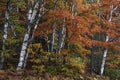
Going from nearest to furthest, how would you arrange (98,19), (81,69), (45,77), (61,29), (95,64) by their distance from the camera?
1. (45,77)
2. (81,69)
3. (61,29)
4. (98,19)
5. (95,64)

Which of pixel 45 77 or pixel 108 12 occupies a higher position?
pixel 108 12

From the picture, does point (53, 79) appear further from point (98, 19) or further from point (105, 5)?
point (105, 5)

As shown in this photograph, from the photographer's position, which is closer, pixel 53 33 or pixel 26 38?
pixel 26 38

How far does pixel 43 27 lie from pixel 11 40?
2.47 meters

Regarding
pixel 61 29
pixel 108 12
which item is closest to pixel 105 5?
pixel 108 12

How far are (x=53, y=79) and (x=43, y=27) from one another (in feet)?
15.3

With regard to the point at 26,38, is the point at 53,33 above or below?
below

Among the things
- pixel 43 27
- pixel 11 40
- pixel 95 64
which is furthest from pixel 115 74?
pixel 11 40

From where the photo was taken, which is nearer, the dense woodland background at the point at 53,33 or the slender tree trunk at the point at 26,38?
the slender tree trunk at the point at 26,38

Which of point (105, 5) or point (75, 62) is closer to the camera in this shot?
point (75, 62)

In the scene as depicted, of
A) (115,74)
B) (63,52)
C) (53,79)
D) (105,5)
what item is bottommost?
(115,74)

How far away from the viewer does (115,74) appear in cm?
2269

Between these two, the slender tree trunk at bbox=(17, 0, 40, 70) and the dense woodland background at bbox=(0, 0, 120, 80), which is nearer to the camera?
the slender tree trunk at bbox=(17, 0, 40, 70)

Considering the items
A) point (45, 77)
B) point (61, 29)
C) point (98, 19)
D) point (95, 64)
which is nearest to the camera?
point (45, 77)
